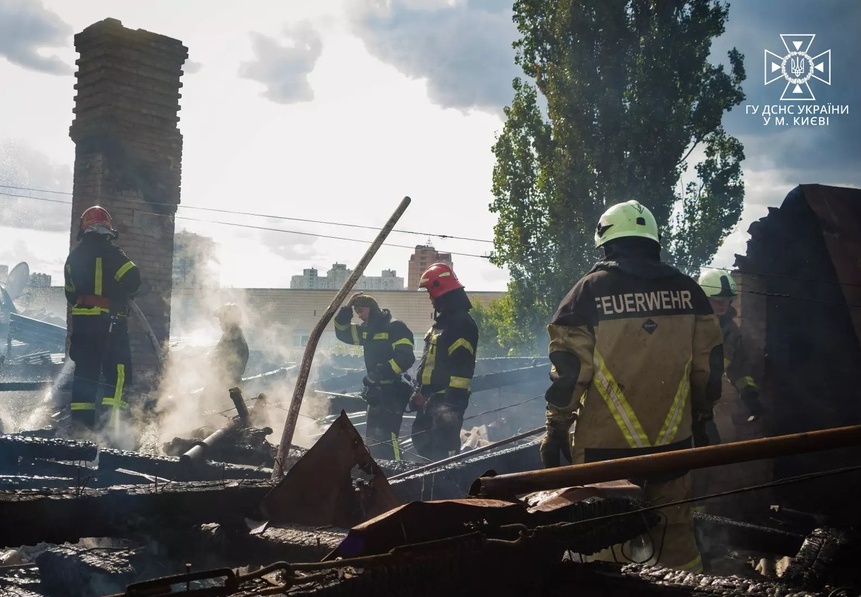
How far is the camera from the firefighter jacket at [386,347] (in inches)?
338

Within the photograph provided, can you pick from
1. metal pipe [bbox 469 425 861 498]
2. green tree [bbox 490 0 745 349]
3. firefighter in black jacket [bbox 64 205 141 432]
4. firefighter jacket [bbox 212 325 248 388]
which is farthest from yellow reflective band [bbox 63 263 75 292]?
green tree [bbox 490 0 745 349]

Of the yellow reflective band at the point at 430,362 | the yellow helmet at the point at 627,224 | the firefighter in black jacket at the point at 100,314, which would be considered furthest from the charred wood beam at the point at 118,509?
the firefighter in black jacket at the point at 100,314

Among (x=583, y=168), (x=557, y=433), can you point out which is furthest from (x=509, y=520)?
(x=583, y=168)

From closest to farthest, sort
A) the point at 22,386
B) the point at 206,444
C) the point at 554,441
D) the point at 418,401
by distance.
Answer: the point at 554,441 < the point at 206,444 < the point at 418,401 < the point at 22,386

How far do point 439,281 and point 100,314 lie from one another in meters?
3.72

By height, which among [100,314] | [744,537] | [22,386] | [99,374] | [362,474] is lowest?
[744,537]

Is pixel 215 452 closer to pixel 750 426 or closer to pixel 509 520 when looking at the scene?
pixel 509 520

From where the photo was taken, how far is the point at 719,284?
24.0ft

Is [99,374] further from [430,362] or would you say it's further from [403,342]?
[430,362]

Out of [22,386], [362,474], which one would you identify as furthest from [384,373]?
[22,386]

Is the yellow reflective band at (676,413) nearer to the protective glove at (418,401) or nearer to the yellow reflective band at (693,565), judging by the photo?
the yellow reflective band at (693,565)

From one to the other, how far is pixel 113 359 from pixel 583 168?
13.3 meters

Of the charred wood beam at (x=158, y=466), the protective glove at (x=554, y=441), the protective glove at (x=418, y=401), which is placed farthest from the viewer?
the protective glove at (x=418, y=401)

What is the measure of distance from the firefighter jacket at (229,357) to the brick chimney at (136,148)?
879 millimetres
